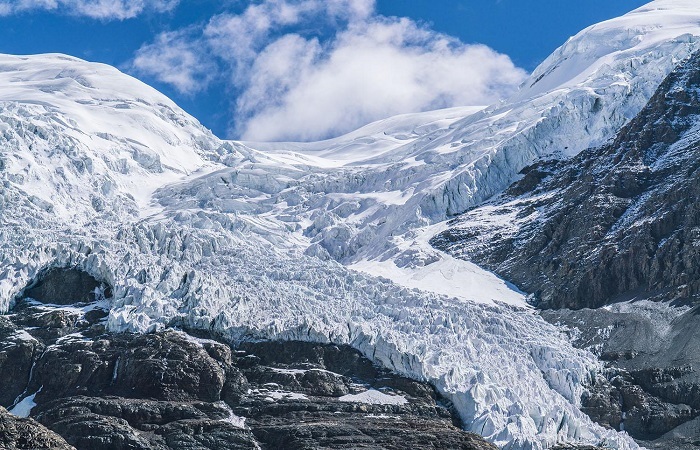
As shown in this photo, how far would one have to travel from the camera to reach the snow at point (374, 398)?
112m

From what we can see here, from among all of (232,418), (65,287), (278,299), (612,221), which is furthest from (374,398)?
(612,221)

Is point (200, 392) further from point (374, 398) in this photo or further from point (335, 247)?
point (335, 247)

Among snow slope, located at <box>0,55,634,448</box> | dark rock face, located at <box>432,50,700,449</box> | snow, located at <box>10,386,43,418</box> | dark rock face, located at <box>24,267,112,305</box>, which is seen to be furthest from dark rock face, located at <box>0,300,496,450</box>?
dark rock face, located at <box>432,50,700,449</box>

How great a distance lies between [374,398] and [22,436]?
192ft

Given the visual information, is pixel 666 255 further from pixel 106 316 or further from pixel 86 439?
pixel 86 439

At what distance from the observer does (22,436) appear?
57344mm

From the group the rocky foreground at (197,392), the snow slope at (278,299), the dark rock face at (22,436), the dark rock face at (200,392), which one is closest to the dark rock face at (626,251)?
the snow slope at (278,299)

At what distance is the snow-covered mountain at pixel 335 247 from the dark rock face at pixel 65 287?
94 centimetres

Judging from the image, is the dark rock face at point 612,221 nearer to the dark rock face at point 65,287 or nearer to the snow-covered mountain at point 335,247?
the snow-covered mountain at point 335,247

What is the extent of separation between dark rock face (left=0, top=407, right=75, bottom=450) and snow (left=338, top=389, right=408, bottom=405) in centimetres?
5599

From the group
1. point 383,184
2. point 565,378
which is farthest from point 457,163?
point 565,378

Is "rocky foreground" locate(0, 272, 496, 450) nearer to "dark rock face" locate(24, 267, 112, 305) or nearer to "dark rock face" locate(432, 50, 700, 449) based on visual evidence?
"dark rock face" locate(24, 267, 112, 305)

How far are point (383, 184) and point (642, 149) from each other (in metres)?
44.0

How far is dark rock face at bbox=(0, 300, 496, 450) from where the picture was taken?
10225 centimetres
